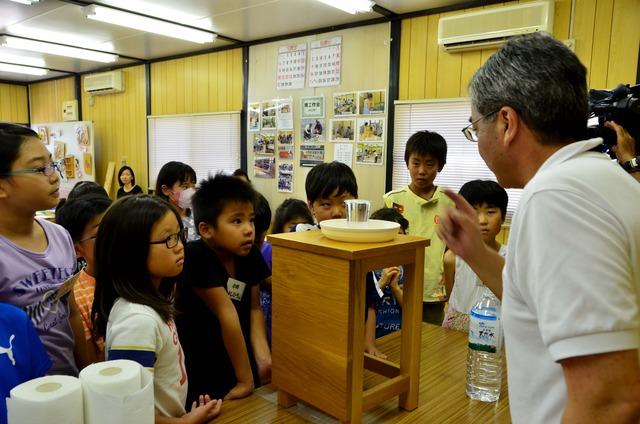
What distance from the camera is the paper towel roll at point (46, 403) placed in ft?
1.88

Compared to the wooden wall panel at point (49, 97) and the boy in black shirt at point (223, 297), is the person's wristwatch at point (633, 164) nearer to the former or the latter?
the boy in black shirt at point (223, 297)

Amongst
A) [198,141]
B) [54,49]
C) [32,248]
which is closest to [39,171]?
[32,248]

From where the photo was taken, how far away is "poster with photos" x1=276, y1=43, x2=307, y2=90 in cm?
454

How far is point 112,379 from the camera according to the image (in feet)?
2.03

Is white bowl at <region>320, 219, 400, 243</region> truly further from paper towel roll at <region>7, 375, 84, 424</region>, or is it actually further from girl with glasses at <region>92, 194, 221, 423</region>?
paper towel roll at <region>7, 375, 84, 424</region>

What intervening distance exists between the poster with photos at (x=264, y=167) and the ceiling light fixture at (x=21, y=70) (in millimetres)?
4105

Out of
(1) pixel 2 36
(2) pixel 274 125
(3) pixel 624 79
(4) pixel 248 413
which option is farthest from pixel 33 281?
(1) pixel 2 36

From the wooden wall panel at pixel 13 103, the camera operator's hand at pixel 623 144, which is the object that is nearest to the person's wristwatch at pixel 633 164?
the camera operator's hand at pixel 623 144

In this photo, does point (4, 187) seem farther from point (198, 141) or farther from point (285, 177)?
point (198, 141)

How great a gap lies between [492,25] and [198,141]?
356cm

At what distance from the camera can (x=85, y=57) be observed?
5680mm

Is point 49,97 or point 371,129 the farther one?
point 49,97

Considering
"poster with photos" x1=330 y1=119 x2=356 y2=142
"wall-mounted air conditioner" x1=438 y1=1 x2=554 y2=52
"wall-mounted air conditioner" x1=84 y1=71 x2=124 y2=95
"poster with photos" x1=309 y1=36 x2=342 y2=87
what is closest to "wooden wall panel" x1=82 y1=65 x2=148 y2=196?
"wall-mounted air conditioner" x1=84 y1=71 x2=124 y2=95

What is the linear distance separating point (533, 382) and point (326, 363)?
40cm
